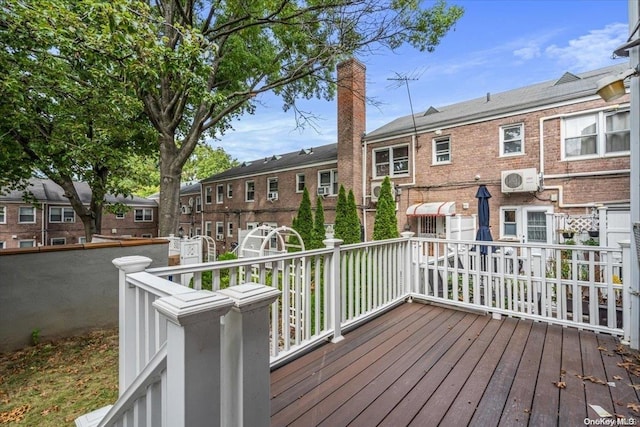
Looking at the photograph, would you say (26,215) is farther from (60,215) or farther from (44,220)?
(60,215)

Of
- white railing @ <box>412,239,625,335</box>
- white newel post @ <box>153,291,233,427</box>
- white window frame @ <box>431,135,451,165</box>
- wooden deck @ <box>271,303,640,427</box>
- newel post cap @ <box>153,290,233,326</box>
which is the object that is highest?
white window frame @ <box>431,135,451,165</box>

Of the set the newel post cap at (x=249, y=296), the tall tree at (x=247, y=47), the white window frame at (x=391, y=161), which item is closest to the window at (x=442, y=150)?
the white window frame at (x=391, y=161)

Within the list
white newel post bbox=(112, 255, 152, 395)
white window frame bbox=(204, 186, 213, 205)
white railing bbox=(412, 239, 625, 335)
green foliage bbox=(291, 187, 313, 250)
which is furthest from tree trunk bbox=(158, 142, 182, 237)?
white window frame bbox=(204, 186, 213, 205)

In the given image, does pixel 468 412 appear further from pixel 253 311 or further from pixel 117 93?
pixel 117 93

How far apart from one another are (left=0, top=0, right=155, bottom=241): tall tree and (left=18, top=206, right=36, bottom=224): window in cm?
1384

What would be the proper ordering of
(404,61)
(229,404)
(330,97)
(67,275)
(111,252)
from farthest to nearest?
(330,97), (404,61), (111,252), (67,275), (229,404)

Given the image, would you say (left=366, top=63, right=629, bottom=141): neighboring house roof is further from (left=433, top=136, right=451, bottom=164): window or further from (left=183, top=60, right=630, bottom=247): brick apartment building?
(left=433, top=136, right=451, bottom=164): window

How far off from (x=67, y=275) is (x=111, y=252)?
1.98 feet

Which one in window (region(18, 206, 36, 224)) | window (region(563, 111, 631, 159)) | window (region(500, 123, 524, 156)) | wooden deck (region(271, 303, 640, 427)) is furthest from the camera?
window (region(18, 206, 36, 224))

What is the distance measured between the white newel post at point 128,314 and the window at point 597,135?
1056 cm

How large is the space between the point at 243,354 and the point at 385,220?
905cm

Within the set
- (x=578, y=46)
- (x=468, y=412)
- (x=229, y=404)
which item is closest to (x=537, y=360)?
(x=468, y=412)

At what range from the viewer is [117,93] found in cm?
608

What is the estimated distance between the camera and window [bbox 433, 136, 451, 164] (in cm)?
1048
